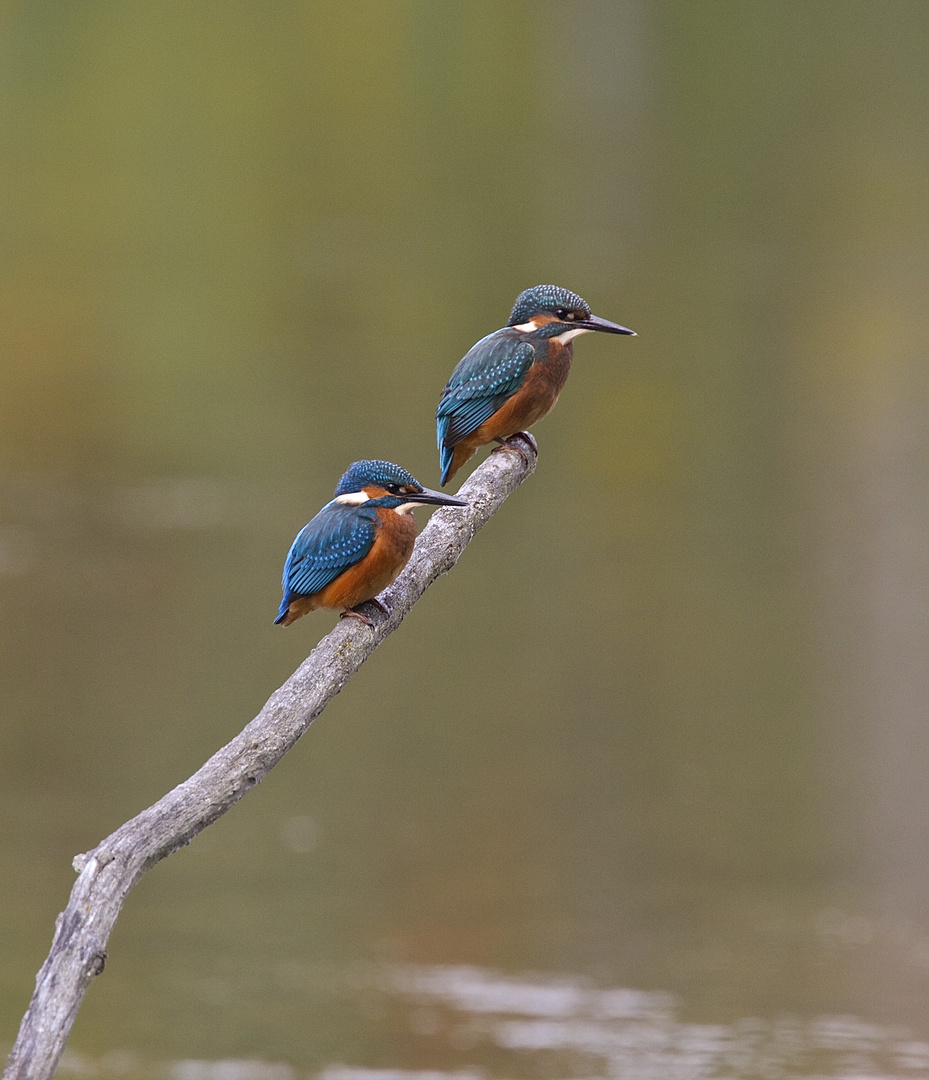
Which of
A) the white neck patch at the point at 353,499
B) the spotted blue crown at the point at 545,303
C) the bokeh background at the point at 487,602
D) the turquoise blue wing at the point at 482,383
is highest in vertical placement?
the bokeh background at the point at 487,602

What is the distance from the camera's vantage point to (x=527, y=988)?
11945 millimetres

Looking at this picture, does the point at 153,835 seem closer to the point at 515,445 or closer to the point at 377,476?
the point at 377,476

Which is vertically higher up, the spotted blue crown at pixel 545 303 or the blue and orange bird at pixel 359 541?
the spotted blue crown at pixel 545 303

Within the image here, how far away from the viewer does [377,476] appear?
3.49m

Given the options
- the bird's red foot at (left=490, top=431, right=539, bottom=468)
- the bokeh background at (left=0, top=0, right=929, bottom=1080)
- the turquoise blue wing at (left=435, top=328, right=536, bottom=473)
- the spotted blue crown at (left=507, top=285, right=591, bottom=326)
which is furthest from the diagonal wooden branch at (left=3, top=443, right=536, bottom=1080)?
the bokeh background at (left=0, top=0, right=929, bottom=1080)

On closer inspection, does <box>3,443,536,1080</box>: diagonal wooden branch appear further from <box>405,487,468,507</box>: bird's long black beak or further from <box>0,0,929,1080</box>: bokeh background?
<box>0,0,929,1080</box>: bokeh background

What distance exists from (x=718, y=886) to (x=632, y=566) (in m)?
7.72

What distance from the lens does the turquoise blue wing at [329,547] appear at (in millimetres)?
3402

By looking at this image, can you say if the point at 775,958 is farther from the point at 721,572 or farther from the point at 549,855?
the point at 721,572

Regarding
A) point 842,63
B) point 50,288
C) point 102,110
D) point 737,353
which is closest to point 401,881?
point 737,353

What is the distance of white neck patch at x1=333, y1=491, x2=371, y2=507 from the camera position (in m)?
3.50

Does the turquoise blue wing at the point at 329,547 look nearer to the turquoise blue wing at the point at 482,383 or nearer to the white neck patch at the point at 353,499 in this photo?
the white neck patch at the point at 353,499

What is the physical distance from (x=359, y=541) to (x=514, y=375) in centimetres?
94

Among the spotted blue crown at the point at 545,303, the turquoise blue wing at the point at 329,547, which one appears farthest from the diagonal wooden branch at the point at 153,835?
the spotted blue crown at the point at 545,303
